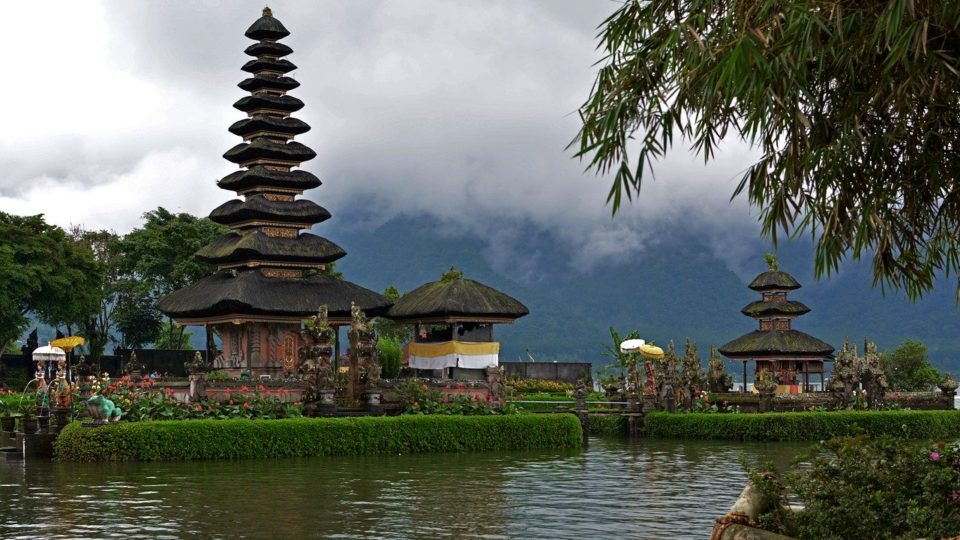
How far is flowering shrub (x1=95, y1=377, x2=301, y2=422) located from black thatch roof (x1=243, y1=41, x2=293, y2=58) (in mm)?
21647

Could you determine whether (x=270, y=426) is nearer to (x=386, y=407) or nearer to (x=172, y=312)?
(x=386, y=407)

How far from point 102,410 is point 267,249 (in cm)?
1941

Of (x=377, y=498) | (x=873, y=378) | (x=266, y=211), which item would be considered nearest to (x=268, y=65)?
(x=266, y=211)

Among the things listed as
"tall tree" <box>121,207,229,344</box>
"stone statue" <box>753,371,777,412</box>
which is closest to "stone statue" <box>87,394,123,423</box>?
"stone statue" <box>753,371,777,412</box>

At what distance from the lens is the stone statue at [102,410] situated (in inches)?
1084

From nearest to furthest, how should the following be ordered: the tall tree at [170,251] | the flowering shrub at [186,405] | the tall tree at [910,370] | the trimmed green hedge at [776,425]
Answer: the flowering shrub at [186,405]
the trimmed green hedge at [776,425]
the tall tree at [170,251]
the tall tree at [910,370]

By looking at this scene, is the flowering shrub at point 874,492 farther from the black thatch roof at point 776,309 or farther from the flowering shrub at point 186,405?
the black thatch roof at point 776,309

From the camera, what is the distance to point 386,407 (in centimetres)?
3422

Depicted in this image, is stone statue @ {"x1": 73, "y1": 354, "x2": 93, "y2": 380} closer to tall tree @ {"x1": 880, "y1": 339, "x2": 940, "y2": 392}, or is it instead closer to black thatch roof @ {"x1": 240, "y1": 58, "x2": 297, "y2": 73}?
black thatch roof @ {"x1": 240, "y1": 58, "x2": 297, "y2": 73}

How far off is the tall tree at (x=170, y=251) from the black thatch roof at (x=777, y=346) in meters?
28.4

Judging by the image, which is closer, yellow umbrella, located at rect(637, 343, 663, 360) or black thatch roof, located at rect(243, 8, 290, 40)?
yellow umbrella, located at rect(637, 343, 663, 360)

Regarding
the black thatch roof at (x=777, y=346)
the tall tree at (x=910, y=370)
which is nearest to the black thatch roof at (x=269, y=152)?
the black thatch roof at (x=777, y=346)

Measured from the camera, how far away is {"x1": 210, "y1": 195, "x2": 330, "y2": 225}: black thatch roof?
47500 millimetres

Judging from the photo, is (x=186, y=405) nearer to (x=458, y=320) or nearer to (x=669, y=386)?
(x=458, y=320)
